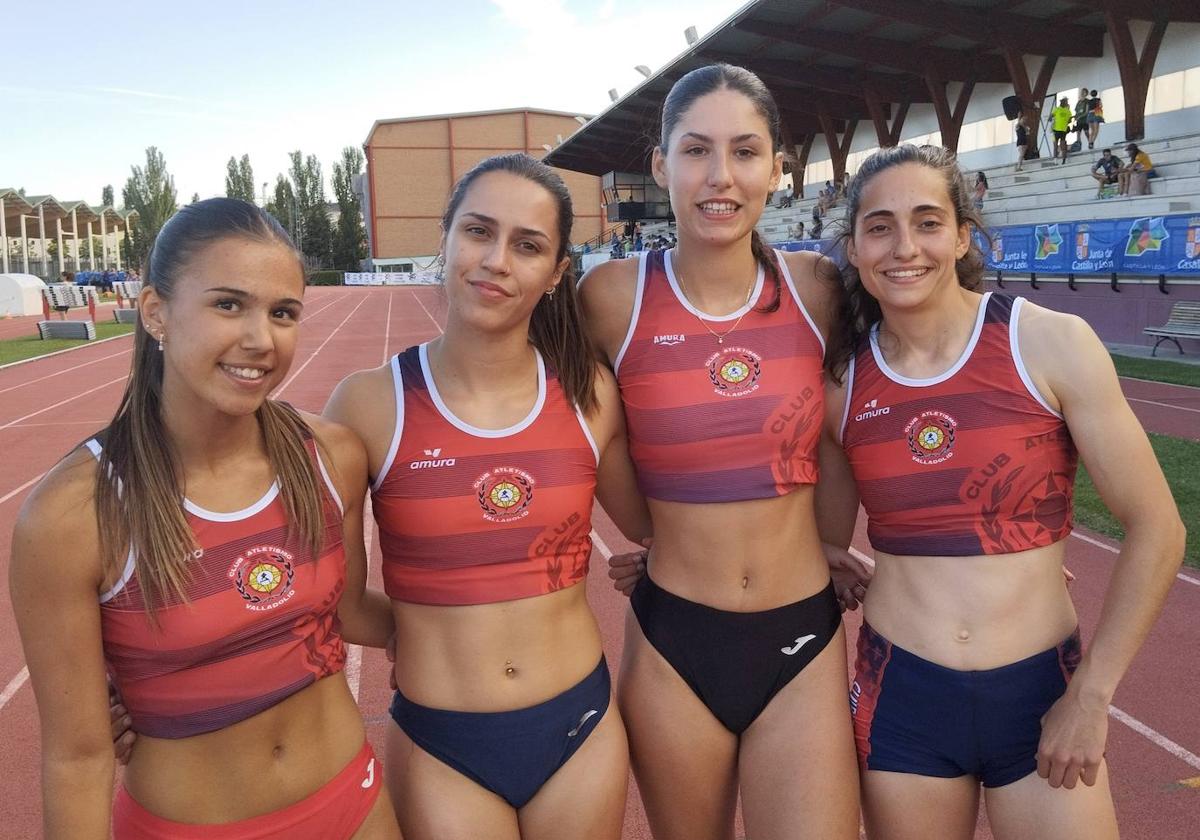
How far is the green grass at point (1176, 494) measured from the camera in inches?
241

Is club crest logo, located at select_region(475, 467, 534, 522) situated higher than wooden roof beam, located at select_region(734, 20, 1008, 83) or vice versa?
wooden roof beam, located at select_region(734, 20, 1008, 83)

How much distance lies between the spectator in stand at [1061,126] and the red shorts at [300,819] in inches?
856

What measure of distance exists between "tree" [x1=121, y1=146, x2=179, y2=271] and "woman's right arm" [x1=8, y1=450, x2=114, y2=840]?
46537mm

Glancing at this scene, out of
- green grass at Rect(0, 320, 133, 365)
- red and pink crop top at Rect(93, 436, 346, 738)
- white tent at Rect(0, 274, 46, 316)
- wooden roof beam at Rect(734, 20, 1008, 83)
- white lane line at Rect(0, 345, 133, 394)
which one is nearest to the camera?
red and pink crop top at Rect(93, 436, 346, 738)

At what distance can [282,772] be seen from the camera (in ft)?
5.81

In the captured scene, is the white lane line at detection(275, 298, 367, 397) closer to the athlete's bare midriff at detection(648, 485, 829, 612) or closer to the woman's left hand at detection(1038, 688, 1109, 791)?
the athlete's bare midriff at detection(648, 485, 829, 612)

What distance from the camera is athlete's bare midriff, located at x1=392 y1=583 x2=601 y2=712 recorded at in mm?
2055

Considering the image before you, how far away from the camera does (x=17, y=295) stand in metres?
33.1

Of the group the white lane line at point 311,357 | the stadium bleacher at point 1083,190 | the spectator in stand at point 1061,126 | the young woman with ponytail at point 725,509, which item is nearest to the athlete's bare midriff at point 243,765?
the young woman with ponytail at point 725,509

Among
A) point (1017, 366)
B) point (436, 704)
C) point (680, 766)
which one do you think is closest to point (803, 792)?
point (680, 766)

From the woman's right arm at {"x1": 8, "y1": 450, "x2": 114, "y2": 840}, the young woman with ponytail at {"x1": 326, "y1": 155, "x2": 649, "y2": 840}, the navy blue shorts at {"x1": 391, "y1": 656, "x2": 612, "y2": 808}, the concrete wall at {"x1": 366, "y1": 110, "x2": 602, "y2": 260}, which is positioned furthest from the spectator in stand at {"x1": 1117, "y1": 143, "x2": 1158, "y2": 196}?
the concrete wall at {"x1": 366, "y1": 110, "x2": 602, "y2": 260}

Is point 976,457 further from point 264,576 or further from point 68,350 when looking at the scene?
point 68,350

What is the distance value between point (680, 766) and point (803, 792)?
0.30 m

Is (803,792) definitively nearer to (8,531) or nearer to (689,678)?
(689,678)
